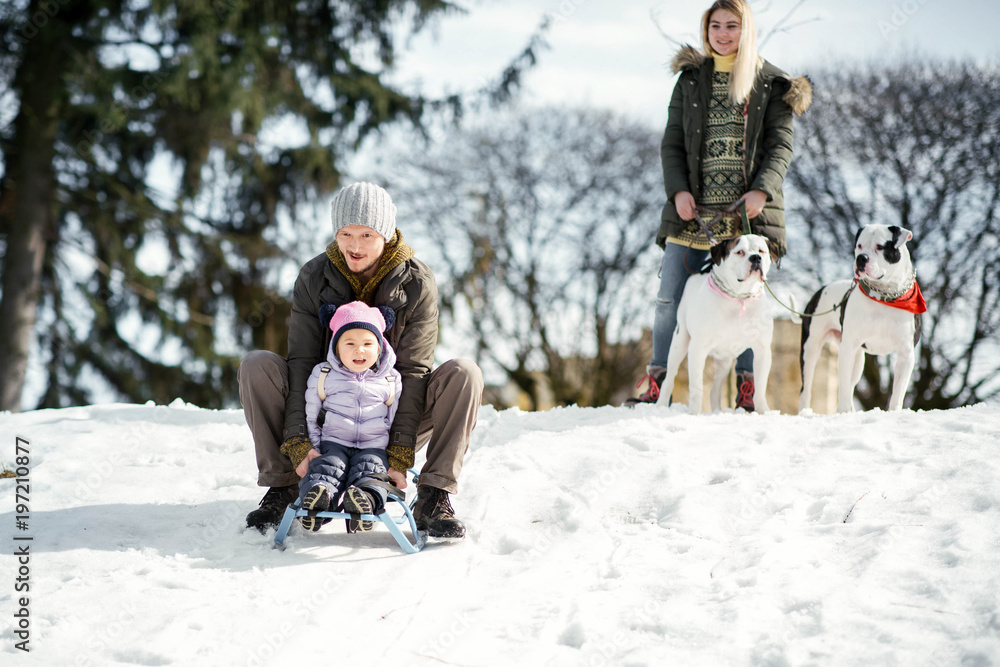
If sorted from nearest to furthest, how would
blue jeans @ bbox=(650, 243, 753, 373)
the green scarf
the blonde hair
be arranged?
the green scarf, the blonde hair, blue jeans @ bbox=(650, 243, 753, 373)

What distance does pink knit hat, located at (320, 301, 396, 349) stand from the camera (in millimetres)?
3076

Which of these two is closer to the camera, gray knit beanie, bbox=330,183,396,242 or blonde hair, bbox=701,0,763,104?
gray knit beanie, bbox=330,183,396,242

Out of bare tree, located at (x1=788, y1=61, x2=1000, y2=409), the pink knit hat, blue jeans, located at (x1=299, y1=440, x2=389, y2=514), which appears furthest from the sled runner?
bare tree, located at (x1=788, y1=61, x2=1000, y2=409)

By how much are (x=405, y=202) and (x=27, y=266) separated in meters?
6.88

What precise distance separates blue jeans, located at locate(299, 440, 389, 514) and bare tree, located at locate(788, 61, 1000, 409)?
10.9 metres

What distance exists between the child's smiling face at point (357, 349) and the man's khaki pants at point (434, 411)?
0.30m

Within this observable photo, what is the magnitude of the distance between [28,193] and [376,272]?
7812 mm

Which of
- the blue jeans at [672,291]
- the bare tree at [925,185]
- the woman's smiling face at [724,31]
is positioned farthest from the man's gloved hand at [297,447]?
the bare tree at [925,185]

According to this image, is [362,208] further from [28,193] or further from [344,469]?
[28,193]

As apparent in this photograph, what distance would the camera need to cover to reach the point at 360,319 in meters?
3.08

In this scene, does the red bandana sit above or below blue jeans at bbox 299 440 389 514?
above

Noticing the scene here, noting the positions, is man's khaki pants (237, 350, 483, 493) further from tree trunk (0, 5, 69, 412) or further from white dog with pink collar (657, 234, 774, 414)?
tree trunk (0, 5, 69, 412)

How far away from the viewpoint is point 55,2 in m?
9.17

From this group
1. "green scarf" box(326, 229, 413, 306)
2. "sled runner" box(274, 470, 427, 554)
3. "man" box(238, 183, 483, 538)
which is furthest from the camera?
"green scarf" box(326, 229, 413, 306)
